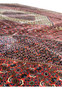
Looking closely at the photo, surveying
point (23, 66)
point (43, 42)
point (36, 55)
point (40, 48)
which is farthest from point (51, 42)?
point (23, 66)

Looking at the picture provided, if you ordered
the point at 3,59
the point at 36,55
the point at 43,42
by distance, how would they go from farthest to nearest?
the point at 43,42, the point at 36,55, the point at 3,59

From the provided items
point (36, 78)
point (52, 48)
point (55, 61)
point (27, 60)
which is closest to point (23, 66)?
point (27, 60)

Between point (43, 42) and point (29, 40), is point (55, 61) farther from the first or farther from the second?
point (29, 40)

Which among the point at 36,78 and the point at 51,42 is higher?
the point at 51,42

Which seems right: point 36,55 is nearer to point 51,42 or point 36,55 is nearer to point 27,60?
point 27,60

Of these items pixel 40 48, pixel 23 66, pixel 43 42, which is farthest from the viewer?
pixel 43 42

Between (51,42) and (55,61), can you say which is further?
(51,42)
